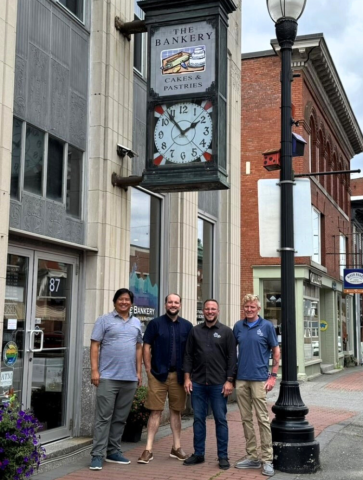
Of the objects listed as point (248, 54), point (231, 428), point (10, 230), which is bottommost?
point (231, 428)

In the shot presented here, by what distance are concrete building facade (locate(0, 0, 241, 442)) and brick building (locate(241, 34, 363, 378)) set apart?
1199cm

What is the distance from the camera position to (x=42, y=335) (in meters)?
7.50

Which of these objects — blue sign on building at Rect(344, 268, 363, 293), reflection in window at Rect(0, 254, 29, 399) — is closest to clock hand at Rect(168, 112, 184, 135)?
reflection in window at Rect(0, 254, 29, 399)

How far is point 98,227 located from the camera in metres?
8.48

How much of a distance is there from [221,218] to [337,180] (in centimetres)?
1793

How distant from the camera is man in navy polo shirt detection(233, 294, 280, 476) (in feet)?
23.2

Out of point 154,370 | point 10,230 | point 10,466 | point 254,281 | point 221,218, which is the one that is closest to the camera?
point 10,466

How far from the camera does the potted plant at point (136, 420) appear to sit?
8.32 meters

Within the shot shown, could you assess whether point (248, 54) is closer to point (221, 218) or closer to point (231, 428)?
point (221, 218)

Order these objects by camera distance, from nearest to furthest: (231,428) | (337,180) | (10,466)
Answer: (10,466) < (231,428) < (337,180)

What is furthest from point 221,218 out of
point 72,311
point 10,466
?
point 10,466

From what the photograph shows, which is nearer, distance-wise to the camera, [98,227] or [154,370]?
[154,370]

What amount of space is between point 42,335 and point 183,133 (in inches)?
119

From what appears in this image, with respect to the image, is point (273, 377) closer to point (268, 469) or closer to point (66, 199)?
point (268, 469)
